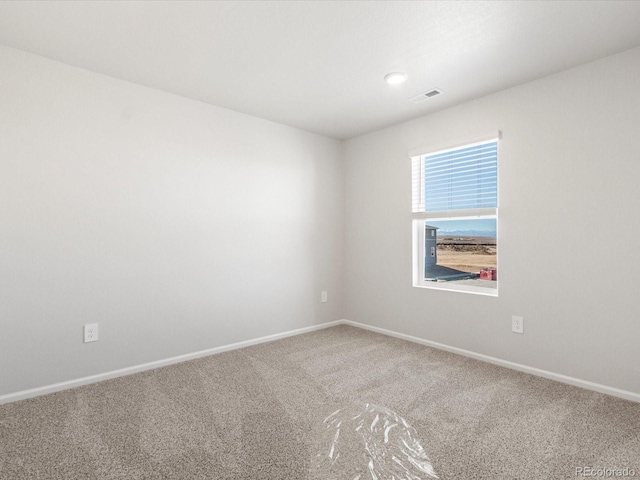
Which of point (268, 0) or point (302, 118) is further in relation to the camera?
point (302, 118)

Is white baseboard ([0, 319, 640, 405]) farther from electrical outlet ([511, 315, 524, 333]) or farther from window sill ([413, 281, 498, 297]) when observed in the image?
window sill ([413, 281, 498, 297])

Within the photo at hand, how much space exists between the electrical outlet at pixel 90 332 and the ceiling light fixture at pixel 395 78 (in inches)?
112

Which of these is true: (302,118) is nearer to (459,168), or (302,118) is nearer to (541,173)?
(459,168)

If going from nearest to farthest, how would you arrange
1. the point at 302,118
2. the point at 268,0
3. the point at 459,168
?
the point at 268,0 → the point at 459,168 → the point at 302,118

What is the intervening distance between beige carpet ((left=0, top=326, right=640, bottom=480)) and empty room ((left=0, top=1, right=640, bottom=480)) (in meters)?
0.02

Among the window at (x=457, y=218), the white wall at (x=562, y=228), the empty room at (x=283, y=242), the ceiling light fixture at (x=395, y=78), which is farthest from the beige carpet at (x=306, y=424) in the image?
the ceiling light fixture at (x=395, y=78)

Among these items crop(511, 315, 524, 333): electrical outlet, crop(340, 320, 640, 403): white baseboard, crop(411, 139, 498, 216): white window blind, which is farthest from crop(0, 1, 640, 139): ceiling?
crop(340, 320, 640, 403): white baseboard

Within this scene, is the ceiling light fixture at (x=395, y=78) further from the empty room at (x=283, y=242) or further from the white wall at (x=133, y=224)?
the white wall at (x=133, y=224)

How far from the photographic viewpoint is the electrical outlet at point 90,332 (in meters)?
2.56

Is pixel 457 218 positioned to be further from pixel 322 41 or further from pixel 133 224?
pixel 133 224

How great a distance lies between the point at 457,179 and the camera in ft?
10.8

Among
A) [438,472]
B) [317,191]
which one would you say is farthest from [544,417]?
[317,191]

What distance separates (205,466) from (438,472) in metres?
1.06

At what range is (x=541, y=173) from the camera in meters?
2.67
